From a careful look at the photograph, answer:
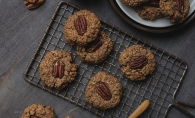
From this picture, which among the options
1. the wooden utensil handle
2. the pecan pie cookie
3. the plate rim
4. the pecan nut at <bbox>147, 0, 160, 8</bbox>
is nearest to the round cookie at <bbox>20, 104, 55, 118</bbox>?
the wooden utensil handle

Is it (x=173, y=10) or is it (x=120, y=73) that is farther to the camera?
(x=120, y=73)

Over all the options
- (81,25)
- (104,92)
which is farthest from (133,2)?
(104,92)

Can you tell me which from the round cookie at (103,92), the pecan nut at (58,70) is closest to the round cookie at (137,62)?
the round cookie at (103,92)

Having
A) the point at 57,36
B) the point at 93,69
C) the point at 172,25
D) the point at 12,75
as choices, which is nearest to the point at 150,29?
the point at 172,25

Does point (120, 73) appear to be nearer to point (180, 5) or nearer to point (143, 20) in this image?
point (143, 20)

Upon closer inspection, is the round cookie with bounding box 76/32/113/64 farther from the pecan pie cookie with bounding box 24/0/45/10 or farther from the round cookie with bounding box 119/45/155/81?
the pecan pie cookie with bounding box 24/0/45/10

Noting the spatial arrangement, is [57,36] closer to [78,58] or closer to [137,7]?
[78,58]
